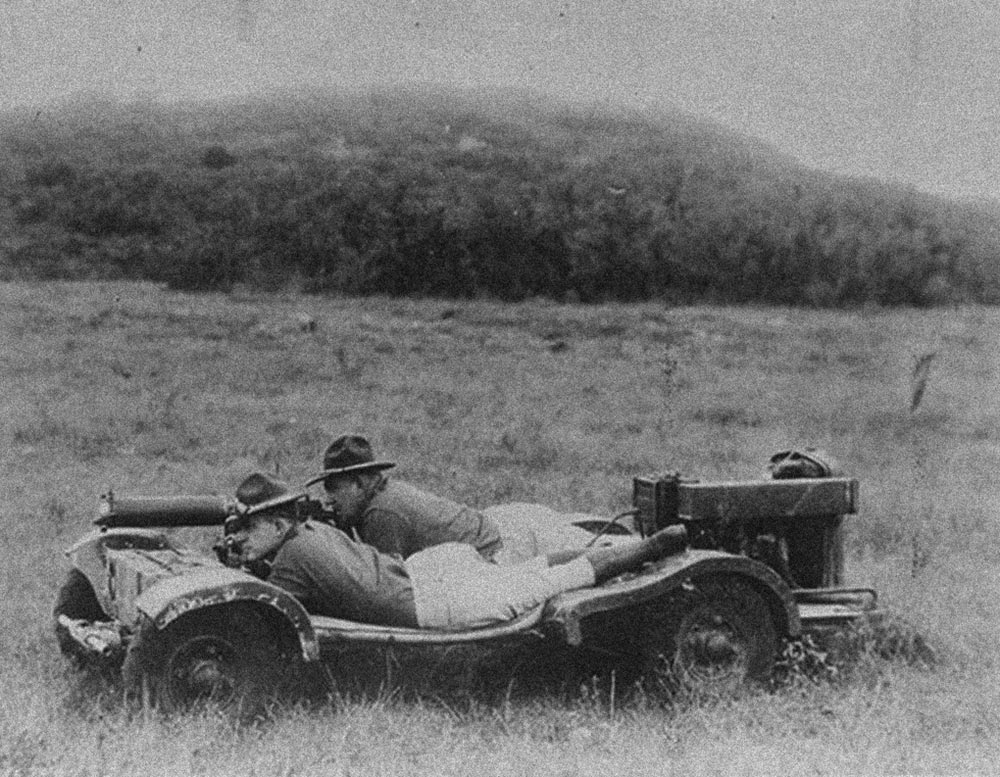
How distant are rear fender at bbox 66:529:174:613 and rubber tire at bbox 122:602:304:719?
1190mm

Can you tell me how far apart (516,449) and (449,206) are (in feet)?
60.9

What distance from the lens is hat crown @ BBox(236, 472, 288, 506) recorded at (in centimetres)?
648

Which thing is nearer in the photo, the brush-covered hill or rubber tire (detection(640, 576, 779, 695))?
rubber tire (detection(640, 576, 779, 695))

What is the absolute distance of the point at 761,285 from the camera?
2695 centimetres

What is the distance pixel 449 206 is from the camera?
3375 cm

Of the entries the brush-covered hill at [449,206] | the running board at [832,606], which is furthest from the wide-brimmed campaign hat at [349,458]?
the brush-covered hill at [449,206]

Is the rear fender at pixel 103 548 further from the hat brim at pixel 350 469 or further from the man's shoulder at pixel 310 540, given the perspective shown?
the man's shoulder at pixel 310 540

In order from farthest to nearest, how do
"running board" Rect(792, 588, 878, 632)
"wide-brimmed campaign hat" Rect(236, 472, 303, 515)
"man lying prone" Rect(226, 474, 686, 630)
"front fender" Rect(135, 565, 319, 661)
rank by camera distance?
A: "running board" Rect(792, 588, 878, 632) → "wide-brimmed campaign hat" Rect(236, 472, 303, 515) → "man lying prone" Rect(226, 474, 686, 630) → "front fender" Rect(135, 565, 319, 661)

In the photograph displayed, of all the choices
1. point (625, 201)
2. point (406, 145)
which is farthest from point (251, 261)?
point (625, 201)

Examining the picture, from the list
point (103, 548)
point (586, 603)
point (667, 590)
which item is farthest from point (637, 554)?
point (103, 548)

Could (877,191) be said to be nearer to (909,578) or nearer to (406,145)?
(406,145)

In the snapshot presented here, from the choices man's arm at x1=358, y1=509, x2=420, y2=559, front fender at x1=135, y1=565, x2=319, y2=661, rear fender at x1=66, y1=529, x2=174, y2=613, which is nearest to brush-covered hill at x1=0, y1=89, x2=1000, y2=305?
man's arm at x1=358, y1=509, x2=420, y2=559

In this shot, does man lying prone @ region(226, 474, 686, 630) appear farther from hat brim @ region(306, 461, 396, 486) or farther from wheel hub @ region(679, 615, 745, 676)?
hat brim @ region(306, 461, 396, 486)

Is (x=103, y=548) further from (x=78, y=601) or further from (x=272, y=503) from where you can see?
(x=272, y=503)
